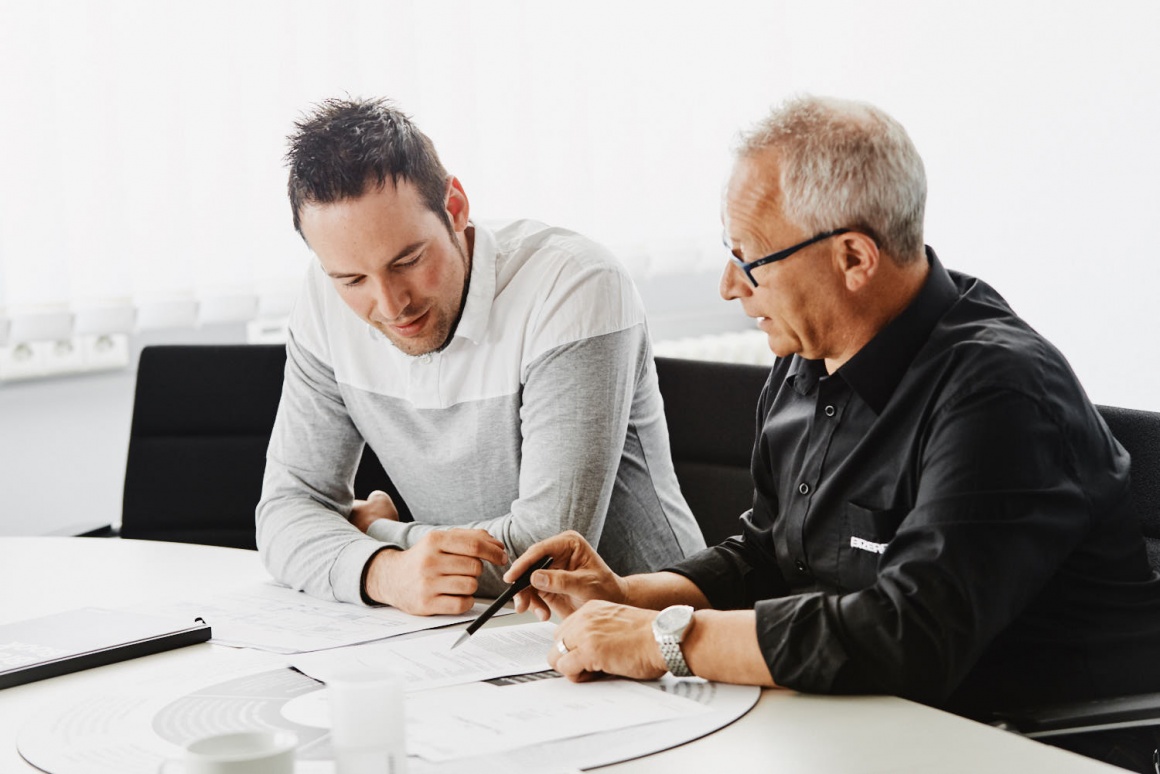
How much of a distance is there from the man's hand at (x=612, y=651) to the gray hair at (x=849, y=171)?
0.49 m

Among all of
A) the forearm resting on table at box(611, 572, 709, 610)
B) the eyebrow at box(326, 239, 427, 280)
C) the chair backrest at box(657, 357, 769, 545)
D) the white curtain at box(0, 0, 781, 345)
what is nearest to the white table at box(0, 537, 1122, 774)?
the forearm resting on table at box(611, 572, 709, 610)

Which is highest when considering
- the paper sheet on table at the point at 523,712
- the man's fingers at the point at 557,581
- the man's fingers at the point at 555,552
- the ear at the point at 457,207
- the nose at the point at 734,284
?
the ear at the point at 457,207

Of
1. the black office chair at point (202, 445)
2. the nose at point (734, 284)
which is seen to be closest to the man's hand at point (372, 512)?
the black office chair at point (202, 445)

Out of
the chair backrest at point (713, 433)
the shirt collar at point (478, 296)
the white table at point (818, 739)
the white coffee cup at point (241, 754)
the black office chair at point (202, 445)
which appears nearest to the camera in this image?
the white coffee cup at point (241, 754)

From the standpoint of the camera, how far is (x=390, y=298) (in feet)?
5.75

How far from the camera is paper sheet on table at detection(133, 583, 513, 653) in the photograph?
55.6 inches

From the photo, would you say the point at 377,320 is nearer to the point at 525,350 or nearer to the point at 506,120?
the point at 525,350

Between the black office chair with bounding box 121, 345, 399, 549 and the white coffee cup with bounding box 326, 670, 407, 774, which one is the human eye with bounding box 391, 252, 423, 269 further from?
the white coffee cup with bounding box 326, 670, 407, 774

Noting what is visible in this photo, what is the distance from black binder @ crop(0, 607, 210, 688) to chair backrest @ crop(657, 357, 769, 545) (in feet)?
3.10

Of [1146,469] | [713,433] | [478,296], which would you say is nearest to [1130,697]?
[1146,469]

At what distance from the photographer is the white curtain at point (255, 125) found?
2.65 m

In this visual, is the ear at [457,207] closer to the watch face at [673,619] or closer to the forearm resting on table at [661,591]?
the forearm resting on table at [661,591]

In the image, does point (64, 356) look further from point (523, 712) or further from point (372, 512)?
point (523, 712)

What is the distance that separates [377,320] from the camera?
182 cm
